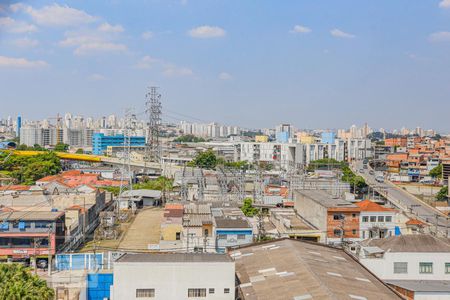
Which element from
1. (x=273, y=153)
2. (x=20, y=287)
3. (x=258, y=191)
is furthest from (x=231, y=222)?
(x=273, y=153)

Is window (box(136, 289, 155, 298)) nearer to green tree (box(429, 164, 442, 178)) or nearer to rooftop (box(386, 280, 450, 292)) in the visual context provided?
rooftop (box(386, 280, 450, 292))

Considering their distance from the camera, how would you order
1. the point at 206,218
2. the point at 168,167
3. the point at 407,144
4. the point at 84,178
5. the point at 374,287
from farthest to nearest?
the point at 407,144 < the point at 168,167 < the point at 84,178 < the point at 206,218 < the point at 374,287

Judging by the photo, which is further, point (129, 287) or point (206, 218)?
point (206, 218)

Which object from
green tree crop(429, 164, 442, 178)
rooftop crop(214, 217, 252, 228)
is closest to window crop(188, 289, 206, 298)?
rooftop crop(214, 217, 252, 228)

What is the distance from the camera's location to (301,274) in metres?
5.26

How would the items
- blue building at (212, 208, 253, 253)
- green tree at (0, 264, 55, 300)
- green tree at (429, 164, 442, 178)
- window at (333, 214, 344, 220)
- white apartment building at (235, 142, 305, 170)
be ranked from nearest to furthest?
green tree at (0, 264, 55, 300)
blue building at (212, 208, 253, 253)
window at (333, 214, 344, 220)
green tree at (429, 164, 442, 178)
white apartment building at (235, 142, 305, 170)

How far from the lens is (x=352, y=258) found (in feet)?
21.6

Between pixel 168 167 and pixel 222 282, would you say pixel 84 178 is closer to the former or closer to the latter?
pixel 168 167

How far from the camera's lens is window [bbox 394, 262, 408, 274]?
22.5ft

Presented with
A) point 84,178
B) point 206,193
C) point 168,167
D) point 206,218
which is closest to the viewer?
point 206,218

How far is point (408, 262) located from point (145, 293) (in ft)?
11.5

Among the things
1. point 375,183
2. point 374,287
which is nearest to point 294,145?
point 375,183

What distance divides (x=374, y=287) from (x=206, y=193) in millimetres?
10462

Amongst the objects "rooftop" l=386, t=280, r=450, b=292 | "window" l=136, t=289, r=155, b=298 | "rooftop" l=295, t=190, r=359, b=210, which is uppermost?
"rooftop" l=295, t=190, r=359, b=210
